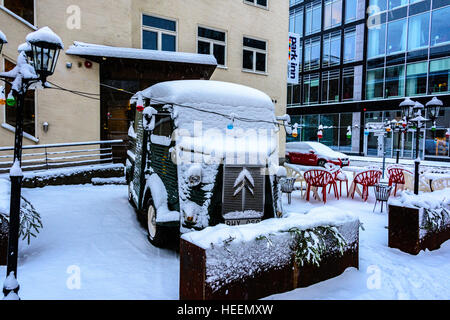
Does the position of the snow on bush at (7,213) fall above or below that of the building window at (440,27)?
below

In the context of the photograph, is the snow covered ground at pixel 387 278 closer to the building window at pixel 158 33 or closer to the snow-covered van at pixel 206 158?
the snow-covered van at pixel 206 158

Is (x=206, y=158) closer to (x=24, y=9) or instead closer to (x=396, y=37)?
(x=24, y=9)

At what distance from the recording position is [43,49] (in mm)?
3725

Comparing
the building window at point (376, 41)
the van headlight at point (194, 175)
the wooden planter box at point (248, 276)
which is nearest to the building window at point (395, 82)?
the building window at point (376, 41)

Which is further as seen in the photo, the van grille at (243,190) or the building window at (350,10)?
the building window at (350,10)

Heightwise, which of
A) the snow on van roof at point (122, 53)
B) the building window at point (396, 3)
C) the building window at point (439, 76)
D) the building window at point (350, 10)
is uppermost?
the building window at point (350, 10)

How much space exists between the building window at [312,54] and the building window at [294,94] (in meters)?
2.37

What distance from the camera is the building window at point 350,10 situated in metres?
31.5

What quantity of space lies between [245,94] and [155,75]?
753cm

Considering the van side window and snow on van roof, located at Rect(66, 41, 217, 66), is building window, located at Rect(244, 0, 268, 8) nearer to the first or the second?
snow on van roof, located at Rect(66, 41, 217, 66)

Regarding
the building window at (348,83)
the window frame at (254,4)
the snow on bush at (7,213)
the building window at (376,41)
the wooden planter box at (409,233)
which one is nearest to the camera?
the snow on bush at (7,213)

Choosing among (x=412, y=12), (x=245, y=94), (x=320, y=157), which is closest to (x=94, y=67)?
(x=245, y=94)

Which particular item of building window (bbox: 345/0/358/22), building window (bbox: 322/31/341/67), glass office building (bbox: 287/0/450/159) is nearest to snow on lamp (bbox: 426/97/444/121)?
glass office building (bbox: 287/0/450/159)
